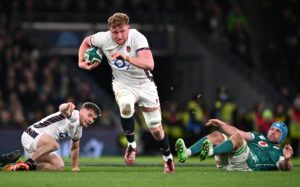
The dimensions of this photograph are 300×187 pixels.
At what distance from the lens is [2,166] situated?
13664 millimetres

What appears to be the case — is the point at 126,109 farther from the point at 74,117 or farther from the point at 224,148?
the point at 224,148

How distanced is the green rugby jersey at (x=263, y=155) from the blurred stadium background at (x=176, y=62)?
9401 millimetres

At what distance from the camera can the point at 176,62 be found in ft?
99.1

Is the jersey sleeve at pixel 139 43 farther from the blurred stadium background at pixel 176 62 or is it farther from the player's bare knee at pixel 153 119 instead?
the blurred stadium background at pixel 176 62

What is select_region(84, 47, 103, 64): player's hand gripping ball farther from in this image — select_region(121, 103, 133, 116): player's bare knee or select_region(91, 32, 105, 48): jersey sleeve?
select_region(121, 103, 133, 116): player's bare knee

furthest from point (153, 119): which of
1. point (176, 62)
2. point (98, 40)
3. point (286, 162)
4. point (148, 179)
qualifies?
point (176, 62)

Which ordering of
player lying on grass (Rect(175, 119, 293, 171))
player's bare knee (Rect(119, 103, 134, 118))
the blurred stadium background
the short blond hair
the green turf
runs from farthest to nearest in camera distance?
the blurred stadium background < player lying on grass (Rect(175, 119, 293, 171)) < player's bare knee (Rect(119, 103, 134, 118)) < the short blond hair < the green turf

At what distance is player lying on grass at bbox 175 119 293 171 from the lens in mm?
13688

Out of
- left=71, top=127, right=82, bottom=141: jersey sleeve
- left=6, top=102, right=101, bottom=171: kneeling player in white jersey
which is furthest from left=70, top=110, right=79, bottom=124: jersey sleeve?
left=71, top=127, right=82, bottom=141: jersey sleeve

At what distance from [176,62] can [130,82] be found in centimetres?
1649

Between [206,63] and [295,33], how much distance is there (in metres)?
3.04

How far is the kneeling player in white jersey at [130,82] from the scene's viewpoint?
13.5 m

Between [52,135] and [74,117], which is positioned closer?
[74,117]

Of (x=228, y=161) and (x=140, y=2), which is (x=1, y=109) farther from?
(x=228, y=161)
